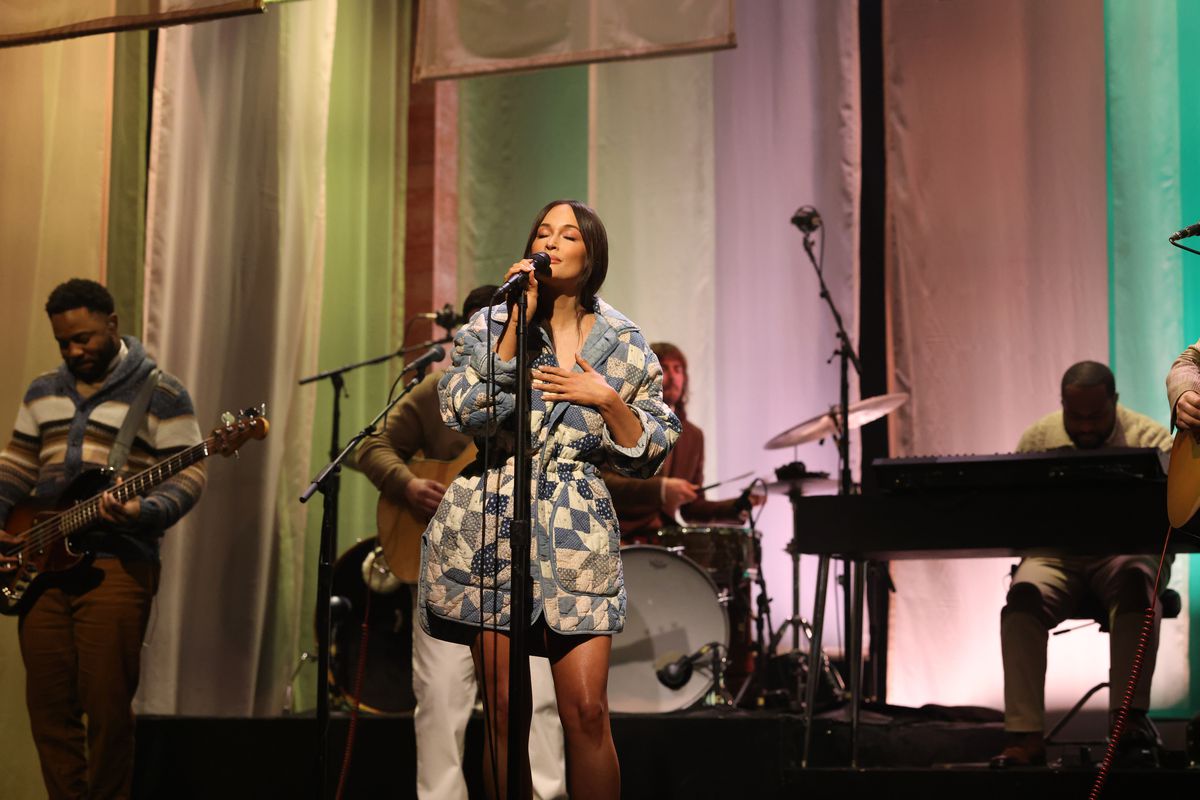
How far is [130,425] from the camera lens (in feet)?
14.3

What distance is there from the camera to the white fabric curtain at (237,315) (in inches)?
210

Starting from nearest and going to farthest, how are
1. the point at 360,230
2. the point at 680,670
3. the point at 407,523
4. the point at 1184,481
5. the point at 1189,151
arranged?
the point at 1184,481 < the point at 407,523 < the point at 680,670 < the point at 1189,151 < the point at 360,230

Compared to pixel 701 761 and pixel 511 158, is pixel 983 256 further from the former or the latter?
pixel 701 761

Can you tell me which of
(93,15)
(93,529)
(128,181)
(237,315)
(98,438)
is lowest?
(93,529)

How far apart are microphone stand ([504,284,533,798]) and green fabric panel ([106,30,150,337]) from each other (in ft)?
11.4

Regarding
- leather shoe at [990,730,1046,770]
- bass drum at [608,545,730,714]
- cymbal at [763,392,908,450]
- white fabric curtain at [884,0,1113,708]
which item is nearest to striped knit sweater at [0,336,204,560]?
bass drum at [608,545,730,714]

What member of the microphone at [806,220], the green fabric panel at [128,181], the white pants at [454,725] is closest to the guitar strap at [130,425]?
the green fabric panel at [128,181]

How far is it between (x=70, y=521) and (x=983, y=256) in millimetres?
4274

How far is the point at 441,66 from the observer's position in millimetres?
4535

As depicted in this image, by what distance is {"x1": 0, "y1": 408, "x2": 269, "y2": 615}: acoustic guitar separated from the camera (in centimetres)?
423

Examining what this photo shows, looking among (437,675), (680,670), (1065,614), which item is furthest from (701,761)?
(1065,614)

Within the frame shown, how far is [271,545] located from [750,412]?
2576 millimetres

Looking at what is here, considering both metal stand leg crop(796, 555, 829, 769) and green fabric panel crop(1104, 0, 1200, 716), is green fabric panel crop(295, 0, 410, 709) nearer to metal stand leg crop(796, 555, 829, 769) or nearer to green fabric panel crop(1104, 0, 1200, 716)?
metal stand leg crop(796, 555, 829, 769)

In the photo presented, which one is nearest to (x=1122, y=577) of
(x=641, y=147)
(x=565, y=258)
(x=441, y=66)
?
(x=565, y=258)
